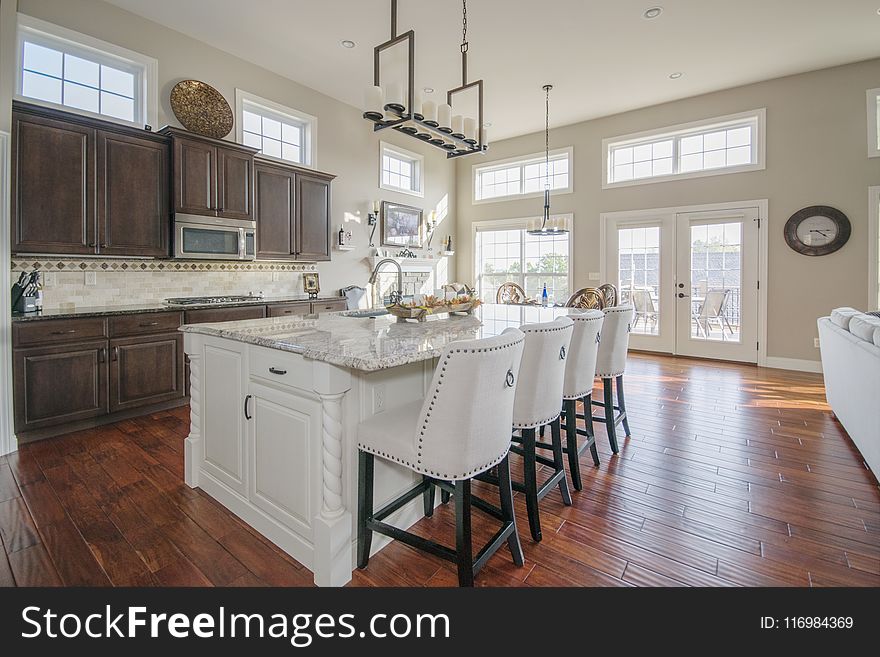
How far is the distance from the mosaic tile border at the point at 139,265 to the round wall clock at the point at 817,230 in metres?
6.30

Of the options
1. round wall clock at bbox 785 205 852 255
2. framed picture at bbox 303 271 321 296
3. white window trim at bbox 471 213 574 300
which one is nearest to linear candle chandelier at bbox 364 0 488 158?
framed picture at bbox 303 271 321 296

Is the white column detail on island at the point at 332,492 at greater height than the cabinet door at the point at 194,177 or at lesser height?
lesser

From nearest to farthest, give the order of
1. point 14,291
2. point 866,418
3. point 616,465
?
point 866,418, point 616,465, point 14,291

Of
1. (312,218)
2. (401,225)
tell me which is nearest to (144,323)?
(312,218)

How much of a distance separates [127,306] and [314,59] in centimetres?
332

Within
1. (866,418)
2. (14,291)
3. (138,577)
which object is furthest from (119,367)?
(866,418)

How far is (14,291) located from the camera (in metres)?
3.12

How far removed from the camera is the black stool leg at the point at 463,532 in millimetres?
1489

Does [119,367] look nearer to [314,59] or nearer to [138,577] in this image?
[138,577]

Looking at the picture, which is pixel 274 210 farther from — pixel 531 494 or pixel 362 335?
pixel 531 494

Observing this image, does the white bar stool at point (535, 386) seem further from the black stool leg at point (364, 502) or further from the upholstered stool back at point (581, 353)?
the black stool leg at point (364, 502)

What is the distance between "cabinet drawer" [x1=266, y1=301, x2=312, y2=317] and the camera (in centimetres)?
448

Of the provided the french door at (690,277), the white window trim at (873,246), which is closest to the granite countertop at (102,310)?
the french door at (690,277)

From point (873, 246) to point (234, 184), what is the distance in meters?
7.12
